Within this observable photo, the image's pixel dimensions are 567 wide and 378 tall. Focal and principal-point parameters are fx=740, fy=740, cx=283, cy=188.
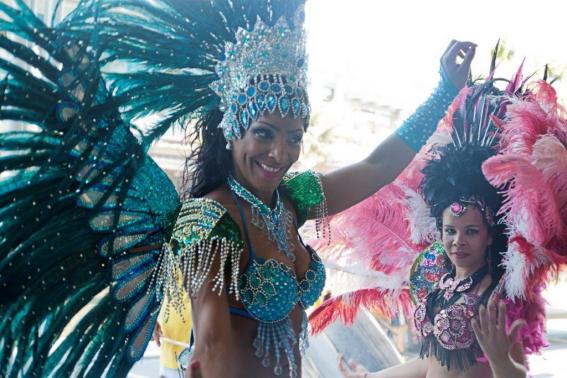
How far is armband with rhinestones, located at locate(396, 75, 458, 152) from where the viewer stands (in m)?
2.24

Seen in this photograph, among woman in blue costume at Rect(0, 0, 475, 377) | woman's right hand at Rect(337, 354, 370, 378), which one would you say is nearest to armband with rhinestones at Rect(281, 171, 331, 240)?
woman in blue costume at Rect(0, 0, 475, 377)

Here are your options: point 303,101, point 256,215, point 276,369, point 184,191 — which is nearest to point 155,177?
point 184,191

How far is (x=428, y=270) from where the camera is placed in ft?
8.28

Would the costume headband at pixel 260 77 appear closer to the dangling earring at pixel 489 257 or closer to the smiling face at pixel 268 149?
the smiling face at pixel 268 149

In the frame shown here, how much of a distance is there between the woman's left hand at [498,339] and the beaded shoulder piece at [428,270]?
18.1 inches

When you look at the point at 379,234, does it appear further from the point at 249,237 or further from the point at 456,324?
the point at 249,237

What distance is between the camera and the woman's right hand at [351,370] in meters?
2.65

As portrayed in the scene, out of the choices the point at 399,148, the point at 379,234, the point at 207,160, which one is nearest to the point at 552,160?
the point at 399,148

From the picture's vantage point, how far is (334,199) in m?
2.20

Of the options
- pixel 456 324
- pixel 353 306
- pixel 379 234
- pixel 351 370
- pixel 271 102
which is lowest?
pixel 351 370

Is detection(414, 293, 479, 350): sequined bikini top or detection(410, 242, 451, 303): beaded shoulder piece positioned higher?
detection(410, 242, 451, 303): beaded shoulder piece

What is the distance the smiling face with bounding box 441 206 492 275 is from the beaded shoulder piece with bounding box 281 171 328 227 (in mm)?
467

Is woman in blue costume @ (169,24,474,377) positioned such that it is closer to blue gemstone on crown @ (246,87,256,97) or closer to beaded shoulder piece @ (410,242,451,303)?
blue gemstone on crown @ (246,87,256,97)

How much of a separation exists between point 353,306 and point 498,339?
2.98 feet
